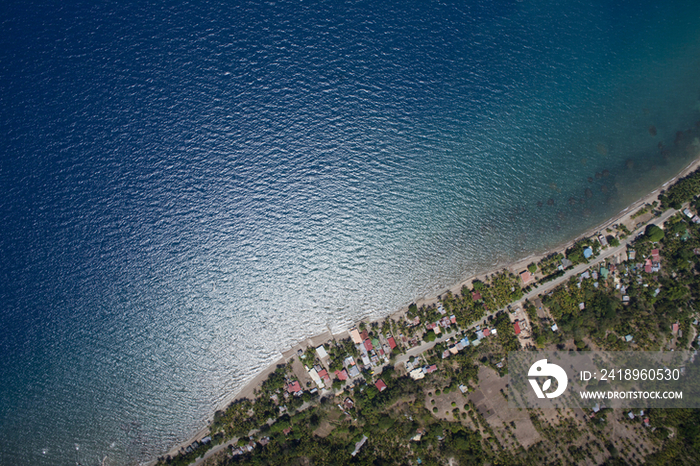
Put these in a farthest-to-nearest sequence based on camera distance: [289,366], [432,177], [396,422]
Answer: [432,177], [289,366], [396,422]

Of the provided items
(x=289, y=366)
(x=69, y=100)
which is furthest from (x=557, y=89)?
(x=69, y=100)

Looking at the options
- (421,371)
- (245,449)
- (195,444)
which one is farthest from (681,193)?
(195,444)

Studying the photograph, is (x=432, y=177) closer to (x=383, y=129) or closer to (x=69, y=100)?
(x=383, y=129)

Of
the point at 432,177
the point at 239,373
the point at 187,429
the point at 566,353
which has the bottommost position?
the point at 566,353

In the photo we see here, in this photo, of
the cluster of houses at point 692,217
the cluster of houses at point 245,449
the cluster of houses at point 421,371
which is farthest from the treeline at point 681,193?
the cluster of houses at point 245,449

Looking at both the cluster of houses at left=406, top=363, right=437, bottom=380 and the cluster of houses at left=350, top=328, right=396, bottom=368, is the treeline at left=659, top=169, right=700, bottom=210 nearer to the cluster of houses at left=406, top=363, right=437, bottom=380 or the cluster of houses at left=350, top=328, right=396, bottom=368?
the cluster of houses at left=406, top=363, right=437, bottom=380

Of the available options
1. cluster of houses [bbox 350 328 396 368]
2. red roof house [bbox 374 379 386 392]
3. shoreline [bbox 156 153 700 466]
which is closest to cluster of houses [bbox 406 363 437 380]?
cluster of houses [bbox 350 328 396 368]

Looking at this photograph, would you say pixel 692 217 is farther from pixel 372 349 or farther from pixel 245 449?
pixel 245 449
